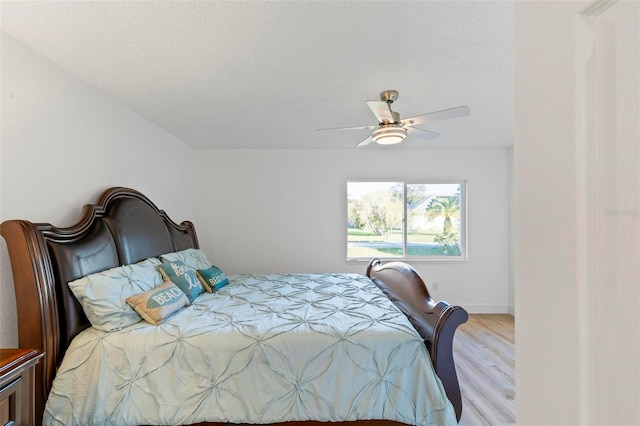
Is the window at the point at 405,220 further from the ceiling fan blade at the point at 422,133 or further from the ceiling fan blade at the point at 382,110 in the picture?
the ceiling fan blade at the point at 382,110

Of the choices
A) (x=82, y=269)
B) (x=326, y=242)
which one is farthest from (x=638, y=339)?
(x=326, y=242)

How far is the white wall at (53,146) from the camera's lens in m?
1.74

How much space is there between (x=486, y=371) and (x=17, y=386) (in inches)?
128

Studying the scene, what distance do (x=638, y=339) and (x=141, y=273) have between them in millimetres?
2594

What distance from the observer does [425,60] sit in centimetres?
199

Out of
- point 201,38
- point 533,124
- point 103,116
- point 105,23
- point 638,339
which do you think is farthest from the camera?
point 103,116

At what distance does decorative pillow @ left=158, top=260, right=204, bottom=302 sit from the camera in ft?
8.11

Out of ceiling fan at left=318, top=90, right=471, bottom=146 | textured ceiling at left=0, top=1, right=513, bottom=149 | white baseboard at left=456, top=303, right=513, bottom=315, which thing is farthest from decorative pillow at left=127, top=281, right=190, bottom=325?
white baseboard at left=456, top=303, right=513, bottom=315

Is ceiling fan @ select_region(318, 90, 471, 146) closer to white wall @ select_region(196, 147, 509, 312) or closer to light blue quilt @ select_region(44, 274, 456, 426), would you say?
light blue quilt @ select_region(44, 274, 456, 426)

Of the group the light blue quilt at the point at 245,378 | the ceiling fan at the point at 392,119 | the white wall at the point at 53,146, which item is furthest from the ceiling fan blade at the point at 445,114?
the white wall at the point at 53,146

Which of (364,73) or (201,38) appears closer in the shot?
(201,38)

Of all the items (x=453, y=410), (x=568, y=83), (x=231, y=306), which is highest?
(x=568, y=83)

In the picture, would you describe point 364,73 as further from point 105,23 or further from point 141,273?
point 141,273

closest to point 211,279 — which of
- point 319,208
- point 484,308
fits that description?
point 319,208
